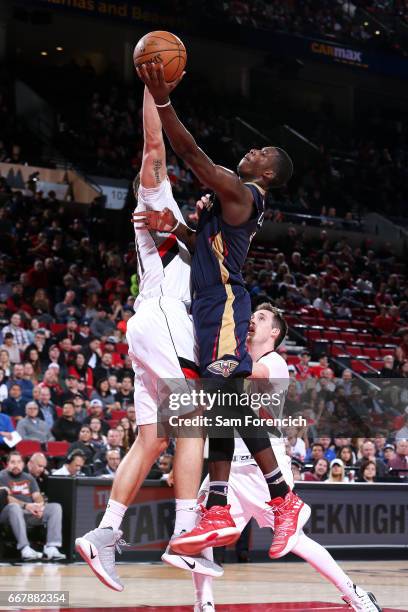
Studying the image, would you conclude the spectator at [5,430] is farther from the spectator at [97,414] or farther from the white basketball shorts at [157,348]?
the white basketball shorts at [157,348]

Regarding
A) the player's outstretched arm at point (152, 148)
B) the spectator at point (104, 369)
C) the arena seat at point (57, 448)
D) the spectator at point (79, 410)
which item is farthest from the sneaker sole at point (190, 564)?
the spectator at point (104, 369)

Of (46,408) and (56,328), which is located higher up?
(56,328)

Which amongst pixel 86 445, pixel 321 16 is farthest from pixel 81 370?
pixel 321 16

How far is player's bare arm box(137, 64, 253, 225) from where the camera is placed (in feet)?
17.7

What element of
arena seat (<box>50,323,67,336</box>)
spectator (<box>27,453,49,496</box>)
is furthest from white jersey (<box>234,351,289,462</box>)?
arena seat (<box>50,323,67,336</box>)

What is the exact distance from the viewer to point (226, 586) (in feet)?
30.7

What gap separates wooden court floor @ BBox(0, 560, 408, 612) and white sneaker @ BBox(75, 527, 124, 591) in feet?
3.20

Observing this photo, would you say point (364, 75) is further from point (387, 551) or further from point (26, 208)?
point (387, 551)

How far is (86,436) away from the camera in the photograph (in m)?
12.9

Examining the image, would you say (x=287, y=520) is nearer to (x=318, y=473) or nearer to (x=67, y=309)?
(x=318, y=473)

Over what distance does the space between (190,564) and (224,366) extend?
1102 mm

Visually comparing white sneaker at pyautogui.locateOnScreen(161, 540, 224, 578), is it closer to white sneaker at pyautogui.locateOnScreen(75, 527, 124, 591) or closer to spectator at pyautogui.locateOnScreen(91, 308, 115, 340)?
white sneaker at pyautogui.locateOnScreen(75, 527, 124, 591)

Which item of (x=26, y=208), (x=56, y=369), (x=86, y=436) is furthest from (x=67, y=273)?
(x=86, y=436)

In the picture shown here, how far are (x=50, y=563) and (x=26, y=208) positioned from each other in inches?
397
